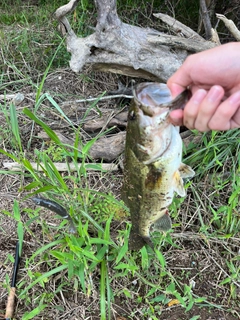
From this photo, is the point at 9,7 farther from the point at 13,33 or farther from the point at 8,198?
the point at 8,198

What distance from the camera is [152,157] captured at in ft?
5.44

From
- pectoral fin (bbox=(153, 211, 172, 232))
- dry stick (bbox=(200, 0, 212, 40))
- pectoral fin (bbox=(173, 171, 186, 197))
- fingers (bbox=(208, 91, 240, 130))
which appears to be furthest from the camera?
dry stick (bbox=(200, 0, 212, 40))

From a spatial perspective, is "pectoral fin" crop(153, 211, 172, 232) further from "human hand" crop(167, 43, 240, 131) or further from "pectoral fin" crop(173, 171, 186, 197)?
"human hand" crop(167, 43, 240, 131)

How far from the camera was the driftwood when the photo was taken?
9.56 feet

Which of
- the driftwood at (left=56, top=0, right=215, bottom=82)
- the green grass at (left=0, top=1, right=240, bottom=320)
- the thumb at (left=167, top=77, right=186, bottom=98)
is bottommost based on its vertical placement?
the green grass at (left=0, top=1, right=240, bottom=320)

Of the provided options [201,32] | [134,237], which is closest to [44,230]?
[134,237]

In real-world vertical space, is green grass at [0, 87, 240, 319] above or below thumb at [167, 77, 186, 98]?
below

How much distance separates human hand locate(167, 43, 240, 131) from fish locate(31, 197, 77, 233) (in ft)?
2.78

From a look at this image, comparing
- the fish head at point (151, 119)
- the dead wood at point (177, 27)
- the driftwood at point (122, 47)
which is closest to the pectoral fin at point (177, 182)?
the fish head at point (151, 119)

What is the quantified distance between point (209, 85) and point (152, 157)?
432 millimetres

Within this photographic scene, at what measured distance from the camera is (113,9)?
9.54ft

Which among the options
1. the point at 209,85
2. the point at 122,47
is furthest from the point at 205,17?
the point at 209,85

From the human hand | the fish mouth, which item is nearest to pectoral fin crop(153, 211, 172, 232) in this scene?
the human hand

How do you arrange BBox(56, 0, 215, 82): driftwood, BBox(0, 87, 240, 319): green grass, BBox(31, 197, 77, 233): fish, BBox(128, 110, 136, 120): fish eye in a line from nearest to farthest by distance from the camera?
BBox(128, 110, 136, 120): fish eye < BBox(31, 197, 77, 233): fish < BBox(0, 87, 240, 319): green grass < BBox(56, 0, 215, 82): driftwood
